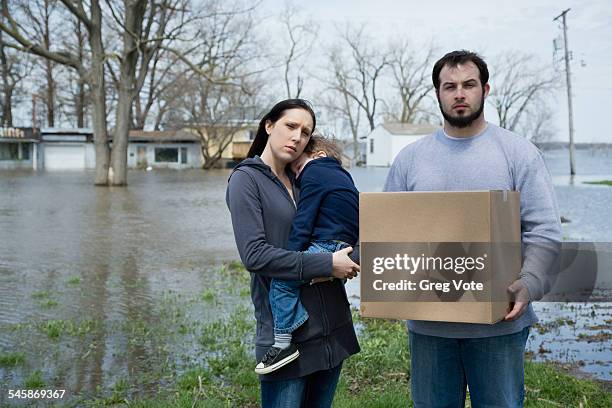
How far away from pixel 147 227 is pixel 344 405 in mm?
11760

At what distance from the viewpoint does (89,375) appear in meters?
4.95

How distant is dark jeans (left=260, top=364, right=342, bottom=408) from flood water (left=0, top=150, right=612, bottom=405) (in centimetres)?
235

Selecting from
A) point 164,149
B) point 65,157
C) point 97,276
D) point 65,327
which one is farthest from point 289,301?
point 65,157

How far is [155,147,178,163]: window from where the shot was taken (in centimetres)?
5750

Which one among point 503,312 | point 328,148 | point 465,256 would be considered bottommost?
point 503,312

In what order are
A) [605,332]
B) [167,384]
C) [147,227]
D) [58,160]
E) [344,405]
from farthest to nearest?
[58,160] → [147,227] → [605,332] → [167,384] → [344,405]

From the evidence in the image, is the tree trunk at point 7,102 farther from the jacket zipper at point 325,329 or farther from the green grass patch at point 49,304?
the jacket zipper at point 325,329

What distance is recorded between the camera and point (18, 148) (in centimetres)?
5328

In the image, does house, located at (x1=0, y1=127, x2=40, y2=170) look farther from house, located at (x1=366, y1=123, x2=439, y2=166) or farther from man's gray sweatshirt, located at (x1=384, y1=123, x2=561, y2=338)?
man's gray sweatshirt, located at (x1=384, y1=123, x2=561, y2=338)

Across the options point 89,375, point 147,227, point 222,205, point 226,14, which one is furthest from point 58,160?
point 89,375

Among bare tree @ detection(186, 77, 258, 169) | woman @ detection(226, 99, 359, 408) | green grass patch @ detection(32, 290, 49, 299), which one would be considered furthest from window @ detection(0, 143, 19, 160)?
woman @ detection(226, 99, 359, 408)

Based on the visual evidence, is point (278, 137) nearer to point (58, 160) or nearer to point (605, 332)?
point (605, 332)

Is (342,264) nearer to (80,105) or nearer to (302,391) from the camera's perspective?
(302,391)

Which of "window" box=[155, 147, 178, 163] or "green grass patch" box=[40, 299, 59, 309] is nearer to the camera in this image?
"green grass patch" box=[40, 299, 59, 309]
